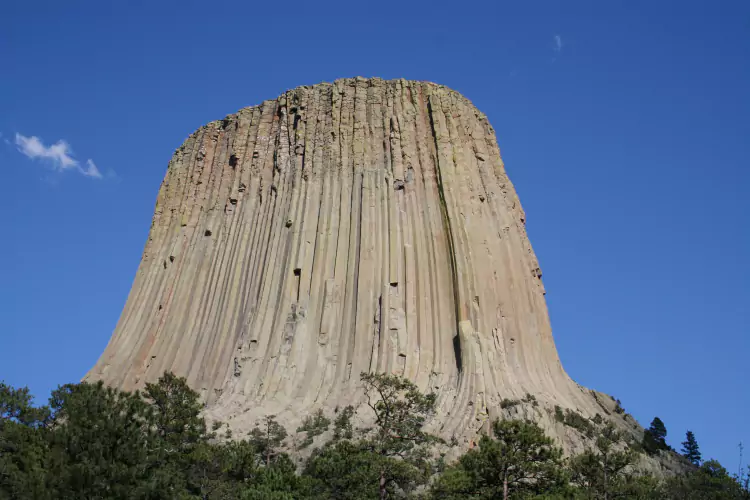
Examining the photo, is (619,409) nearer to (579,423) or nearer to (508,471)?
(579,423)

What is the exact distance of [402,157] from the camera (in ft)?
155

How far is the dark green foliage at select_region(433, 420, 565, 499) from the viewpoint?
25.6 metres

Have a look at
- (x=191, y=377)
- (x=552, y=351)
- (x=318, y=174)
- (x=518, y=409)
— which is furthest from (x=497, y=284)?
(x=191, y=377)

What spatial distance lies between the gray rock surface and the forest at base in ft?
8.70

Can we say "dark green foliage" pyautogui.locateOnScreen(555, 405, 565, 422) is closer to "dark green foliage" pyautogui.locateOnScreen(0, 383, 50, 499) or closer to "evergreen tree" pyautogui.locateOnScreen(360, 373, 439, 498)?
"evergreen tree" pyautogui.locateOnScreen(360, 373, 439, 498)

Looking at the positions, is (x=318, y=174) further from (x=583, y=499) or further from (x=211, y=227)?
(x=583, y=499)

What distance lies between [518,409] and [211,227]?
23.0 meters

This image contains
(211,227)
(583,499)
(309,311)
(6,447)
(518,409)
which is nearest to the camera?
(583,499)

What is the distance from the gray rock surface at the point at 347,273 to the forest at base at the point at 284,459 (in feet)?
8.70

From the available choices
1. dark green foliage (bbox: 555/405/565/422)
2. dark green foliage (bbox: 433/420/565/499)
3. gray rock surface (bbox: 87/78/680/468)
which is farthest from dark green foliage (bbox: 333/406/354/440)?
dark green foliage (bbox: 555/405/565/422)

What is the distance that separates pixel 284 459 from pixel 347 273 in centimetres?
1301

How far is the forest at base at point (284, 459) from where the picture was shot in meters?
22.5

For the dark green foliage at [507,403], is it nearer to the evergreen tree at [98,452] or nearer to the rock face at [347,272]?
the rock face at [347,272]

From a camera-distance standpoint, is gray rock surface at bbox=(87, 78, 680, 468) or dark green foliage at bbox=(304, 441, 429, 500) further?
gray rock surface at bbox=(87, 78, 680, 468)
